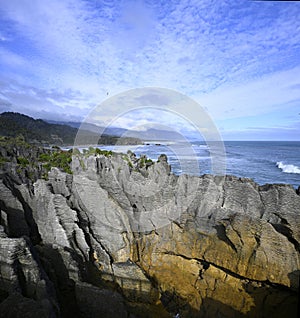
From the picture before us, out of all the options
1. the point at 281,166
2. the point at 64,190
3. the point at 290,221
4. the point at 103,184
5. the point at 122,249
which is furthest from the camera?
the point at 281,166

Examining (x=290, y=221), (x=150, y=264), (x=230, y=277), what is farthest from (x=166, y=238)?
(x=290, y=221)

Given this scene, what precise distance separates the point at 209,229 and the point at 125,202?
10.7ft

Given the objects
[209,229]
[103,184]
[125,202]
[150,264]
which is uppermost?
[103,184]

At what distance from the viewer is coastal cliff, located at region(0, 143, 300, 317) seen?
5.19 meters

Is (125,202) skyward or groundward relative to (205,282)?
skyward

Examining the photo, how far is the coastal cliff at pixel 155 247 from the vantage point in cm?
519

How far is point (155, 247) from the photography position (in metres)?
8.16

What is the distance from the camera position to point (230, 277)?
6.63m

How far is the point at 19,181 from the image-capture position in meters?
10.5

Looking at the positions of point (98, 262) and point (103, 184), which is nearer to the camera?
point (98, 262)

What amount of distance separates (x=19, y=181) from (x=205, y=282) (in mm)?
8974

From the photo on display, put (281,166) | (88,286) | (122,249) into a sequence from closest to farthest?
(88,286) < (122,249) < (281,166)

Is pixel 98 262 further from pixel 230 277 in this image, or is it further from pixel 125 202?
pixel 230 277

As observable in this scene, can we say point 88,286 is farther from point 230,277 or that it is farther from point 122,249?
point 230,277
